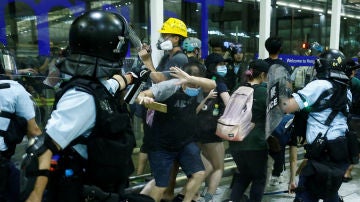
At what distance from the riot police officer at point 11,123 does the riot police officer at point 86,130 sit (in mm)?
988

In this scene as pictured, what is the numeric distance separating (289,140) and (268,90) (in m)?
0.89

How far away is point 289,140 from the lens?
13.8 feet

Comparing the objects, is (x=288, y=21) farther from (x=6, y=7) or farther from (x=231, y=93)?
(x=6, y=7)

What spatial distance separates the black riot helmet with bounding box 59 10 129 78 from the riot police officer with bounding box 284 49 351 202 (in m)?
1.73

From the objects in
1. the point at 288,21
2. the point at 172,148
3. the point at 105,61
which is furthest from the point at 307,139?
the point at 288,21

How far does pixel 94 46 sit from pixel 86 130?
445mm

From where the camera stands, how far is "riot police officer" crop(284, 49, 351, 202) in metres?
3.22

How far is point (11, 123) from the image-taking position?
295cm

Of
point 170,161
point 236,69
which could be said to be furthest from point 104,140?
point 236,69

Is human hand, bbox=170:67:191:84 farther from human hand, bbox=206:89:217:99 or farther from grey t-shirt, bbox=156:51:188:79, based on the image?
human hand, bbox=206:89:217:99

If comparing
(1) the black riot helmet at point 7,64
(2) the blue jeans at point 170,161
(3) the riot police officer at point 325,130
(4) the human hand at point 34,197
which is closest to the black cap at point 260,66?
(3) the riot police officer at point 325,130

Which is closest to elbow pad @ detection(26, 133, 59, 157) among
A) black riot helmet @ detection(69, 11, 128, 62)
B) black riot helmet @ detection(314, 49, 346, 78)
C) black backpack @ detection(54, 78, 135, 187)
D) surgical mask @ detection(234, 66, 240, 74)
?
black backpack @ detection(54, 78, 135, 187)

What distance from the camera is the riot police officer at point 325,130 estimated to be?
10.6 feet

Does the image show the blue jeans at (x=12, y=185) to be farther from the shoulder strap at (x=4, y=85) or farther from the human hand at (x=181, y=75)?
the human hand at (x=181, y=75)
